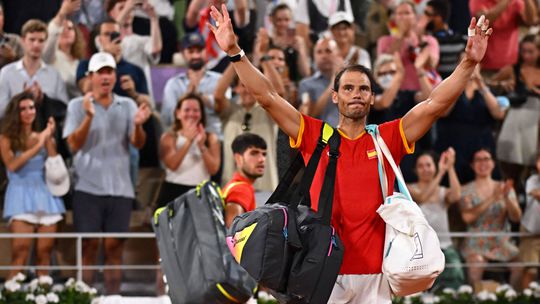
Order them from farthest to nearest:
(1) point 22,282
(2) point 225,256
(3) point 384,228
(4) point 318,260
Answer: (1) point 22,282 < (2) point 225,256 < (3) point 384,228 < (4) point 318,260

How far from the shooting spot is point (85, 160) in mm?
11945

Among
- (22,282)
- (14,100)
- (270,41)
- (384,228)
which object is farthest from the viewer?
(270,41)

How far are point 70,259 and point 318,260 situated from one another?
19.0 ft

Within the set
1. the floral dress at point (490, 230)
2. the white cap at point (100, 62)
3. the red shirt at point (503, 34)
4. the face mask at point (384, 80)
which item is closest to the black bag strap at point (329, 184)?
the white cap at point (100, 62)

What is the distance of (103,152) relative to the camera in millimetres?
12016

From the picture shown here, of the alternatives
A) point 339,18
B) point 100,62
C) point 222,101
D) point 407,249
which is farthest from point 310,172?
point 339,18

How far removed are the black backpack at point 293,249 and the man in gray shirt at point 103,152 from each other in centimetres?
514

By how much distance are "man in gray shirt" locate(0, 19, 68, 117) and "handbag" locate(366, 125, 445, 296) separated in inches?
245

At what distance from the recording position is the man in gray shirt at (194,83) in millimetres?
12578

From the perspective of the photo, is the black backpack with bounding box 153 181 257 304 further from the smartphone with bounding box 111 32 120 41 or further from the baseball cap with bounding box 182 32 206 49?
the baseball cap with bounding box 182 32 206 49

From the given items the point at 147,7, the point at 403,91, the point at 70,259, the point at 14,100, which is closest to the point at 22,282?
the point at 70,259

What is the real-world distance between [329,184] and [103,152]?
5570 millimetres

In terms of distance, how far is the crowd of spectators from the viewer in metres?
11.9

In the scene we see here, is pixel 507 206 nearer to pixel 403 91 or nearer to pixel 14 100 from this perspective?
pixel 403 91
